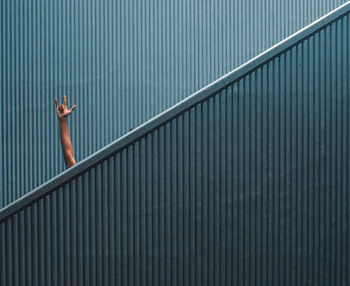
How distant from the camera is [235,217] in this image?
4129mm

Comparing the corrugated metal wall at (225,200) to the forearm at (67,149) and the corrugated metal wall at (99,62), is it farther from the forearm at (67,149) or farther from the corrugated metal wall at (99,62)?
the corrugated metal wall at (99,62)

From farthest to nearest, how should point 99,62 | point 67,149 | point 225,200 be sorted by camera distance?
point 99,62 < point 67,149 < point 225,200

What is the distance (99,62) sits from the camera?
7648 millimetres

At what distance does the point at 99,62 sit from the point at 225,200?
4.64 metres

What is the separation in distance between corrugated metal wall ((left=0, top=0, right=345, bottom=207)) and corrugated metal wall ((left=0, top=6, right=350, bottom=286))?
11.8 feet

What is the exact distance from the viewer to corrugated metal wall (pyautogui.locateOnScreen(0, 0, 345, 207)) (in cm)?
749

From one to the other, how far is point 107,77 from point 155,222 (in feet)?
14.2

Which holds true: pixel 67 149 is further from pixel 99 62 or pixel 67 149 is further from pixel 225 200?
pixel 99 62

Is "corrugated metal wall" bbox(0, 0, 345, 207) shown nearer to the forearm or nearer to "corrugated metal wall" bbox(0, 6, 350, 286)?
the forearm

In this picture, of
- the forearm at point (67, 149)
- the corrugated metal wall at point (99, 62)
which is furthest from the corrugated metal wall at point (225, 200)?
the corrugated metal wall at point (99, 62)

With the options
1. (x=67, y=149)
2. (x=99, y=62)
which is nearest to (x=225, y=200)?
(x=67, y=149)

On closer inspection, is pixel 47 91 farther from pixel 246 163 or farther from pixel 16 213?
pixel 246 163

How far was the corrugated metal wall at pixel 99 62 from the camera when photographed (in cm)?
749

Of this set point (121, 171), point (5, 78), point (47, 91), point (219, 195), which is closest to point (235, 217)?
point (219, 195)
